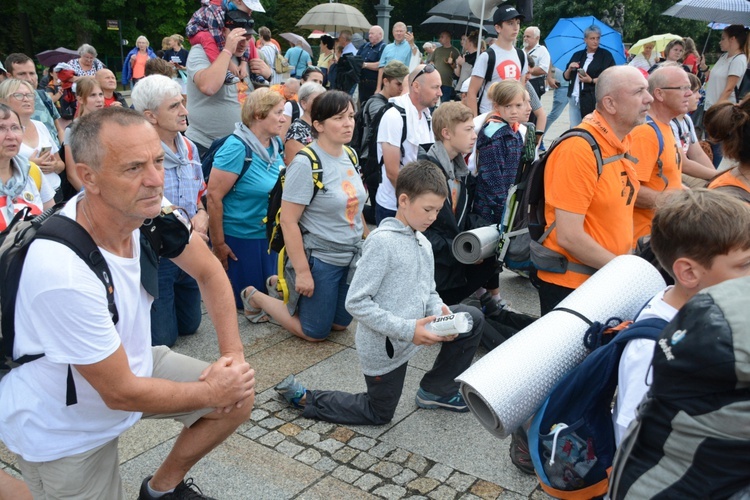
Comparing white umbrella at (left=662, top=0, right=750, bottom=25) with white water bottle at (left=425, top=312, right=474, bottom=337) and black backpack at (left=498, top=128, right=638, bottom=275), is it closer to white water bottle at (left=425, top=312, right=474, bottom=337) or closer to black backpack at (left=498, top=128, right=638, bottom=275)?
black backpack at (left=498, top=128, right=638, bottom=275)

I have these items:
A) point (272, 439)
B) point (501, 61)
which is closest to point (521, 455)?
point (272, 439)

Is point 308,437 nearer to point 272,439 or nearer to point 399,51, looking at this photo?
point 272,439

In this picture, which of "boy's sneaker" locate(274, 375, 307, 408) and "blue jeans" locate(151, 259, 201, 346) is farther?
"blue jeans" locate(151, 259, 201, 346)

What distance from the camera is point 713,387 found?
1.52 metres

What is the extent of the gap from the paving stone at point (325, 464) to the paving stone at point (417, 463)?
0.39 m

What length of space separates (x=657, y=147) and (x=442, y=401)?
235 centimetres

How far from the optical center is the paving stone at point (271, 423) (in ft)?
12.3

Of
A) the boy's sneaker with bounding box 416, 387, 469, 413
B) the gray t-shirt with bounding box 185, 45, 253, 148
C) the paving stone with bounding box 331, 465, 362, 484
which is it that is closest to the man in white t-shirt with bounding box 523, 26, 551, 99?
the gray t-shirt with bounding box 185, 45, 253, 148

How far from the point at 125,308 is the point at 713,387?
6.72ft

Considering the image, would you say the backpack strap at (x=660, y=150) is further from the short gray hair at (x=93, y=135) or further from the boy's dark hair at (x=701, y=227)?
the short gray hair at (x=93, y=135)

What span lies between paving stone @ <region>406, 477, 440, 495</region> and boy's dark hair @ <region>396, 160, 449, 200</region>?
1.51 meters

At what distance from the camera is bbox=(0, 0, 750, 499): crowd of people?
236cm

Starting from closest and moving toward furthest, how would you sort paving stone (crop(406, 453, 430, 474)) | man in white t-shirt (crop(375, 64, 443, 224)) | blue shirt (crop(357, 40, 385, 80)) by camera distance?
paving stone (crop(406, 453, 430, 474)), man in white t-shirt (crop(375, 64, 443, 224)), blue shirt (crop(357, 40, 385, 80))

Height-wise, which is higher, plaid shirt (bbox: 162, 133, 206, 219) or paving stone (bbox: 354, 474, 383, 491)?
plaid shirt (bbox: 162, 133, 206, 219)
